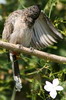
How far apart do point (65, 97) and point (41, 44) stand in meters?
0.61

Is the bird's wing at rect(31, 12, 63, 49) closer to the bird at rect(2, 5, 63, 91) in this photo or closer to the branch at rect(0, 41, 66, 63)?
the bird at rect(2, 5, 63, 91)

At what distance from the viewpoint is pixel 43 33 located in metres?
3.88

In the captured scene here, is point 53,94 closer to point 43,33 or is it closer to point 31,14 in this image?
point 31,14

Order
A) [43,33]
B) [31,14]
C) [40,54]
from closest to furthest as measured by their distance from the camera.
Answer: [40,54], [31,14], [43,33]

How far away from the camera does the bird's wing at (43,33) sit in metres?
3.71

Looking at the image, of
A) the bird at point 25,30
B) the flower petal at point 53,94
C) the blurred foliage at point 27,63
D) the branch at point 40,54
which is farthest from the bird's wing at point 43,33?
the flower petal at point 53,94

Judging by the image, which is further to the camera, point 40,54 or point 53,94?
point 40,54

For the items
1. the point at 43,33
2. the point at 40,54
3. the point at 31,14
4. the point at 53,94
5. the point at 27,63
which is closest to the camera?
the point at 53,94

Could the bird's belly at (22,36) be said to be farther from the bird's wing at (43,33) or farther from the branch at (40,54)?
the branch at (40,54)

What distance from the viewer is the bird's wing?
3713 mm

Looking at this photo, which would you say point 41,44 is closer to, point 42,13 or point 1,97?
point 42,13

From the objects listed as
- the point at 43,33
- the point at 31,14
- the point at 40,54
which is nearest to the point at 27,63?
the point at 43,33

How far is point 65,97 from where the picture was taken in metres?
3.37

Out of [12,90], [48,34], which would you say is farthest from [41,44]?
[12,90]
